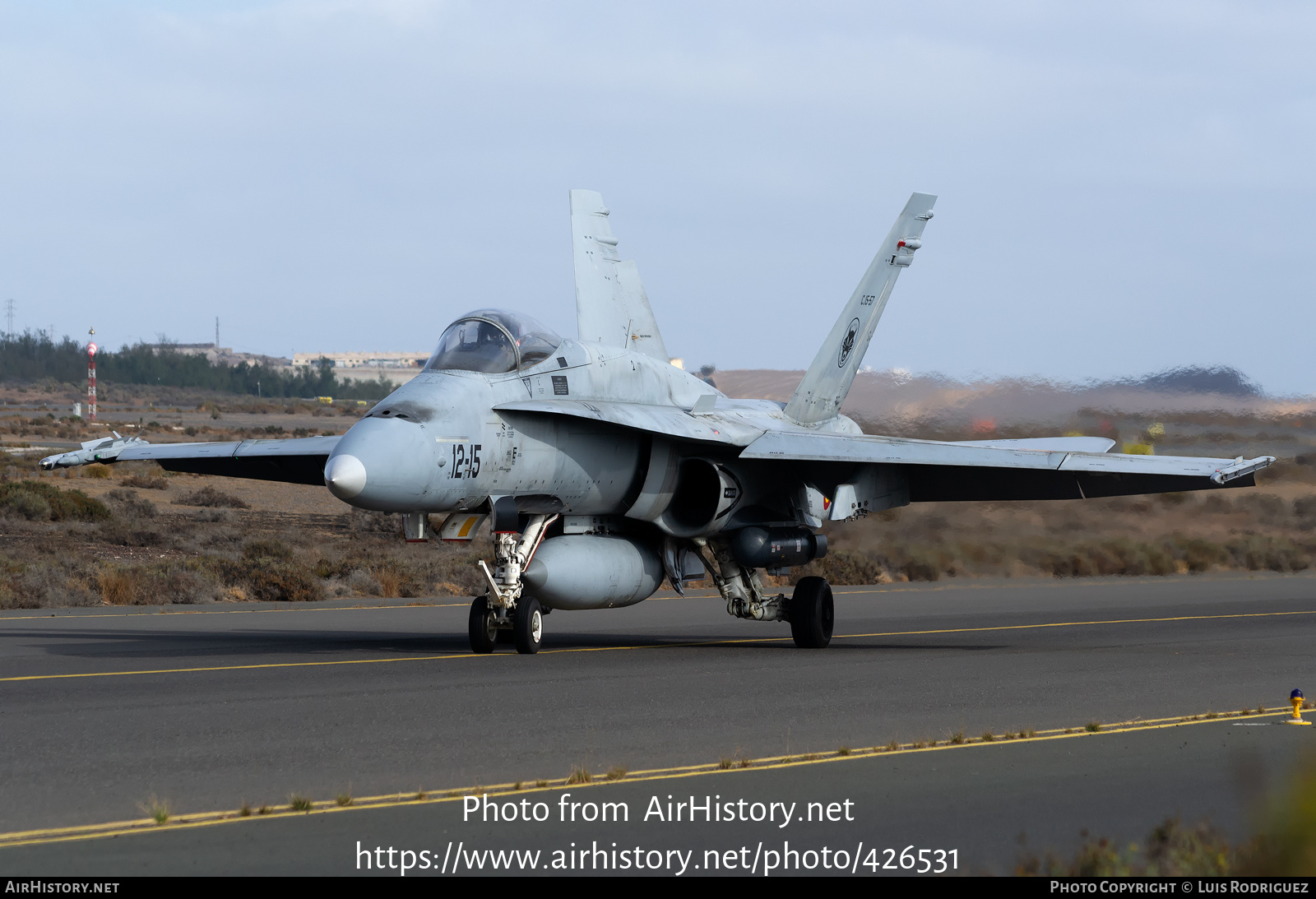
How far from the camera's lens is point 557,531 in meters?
15.7

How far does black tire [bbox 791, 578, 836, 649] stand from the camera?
1645cm

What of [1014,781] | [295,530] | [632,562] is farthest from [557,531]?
[295,530]

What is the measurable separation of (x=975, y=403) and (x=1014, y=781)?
17104mm

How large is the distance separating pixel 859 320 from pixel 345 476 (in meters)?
9.88

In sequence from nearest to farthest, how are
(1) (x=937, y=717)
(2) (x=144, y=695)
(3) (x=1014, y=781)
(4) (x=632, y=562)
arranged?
(3) (x=1014, y=781) < (1) (x=937, y=717) < (2) (x=144, y=695) < (4) (x=632, y=562)

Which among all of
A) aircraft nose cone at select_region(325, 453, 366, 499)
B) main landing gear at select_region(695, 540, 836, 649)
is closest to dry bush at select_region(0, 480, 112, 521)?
main landing gear at select_region(695, 540, 836, 649)

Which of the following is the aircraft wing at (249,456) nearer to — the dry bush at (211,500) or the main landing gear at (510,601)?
the main landing gear at (510,601)

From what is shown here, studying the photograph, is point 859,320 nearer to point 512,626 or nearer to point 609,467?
point 609,467

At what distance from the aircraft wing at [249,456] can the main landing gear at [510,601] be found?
290 centimetres

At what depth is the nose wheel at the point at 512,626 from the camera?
14.4 metres

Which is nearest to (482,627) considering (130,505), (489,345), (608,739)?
(489,345)

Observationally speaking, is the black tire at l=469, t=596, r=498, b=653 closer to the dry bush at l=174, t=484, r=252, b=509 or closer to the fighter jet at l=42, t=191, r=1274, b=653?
the fighter jet at l=42, t=191, r=1274, b=653

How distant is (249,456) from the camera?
54.8ft

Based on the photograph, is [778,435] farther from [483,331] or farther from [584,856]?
[584,856]
